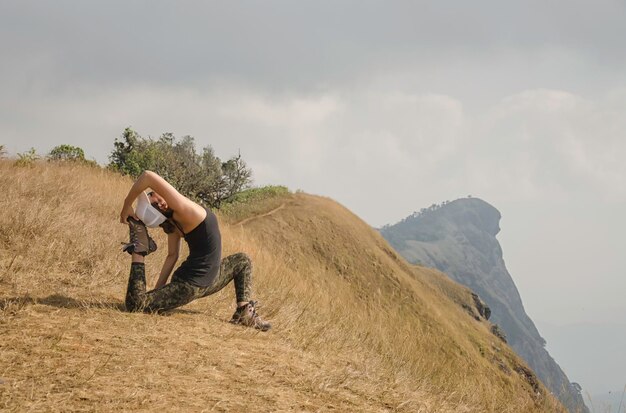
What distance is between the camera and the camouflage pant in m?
6.63

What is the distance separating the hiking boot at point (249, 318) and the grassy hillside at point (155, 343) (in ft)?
0.57

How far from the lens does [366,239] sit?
28.2 meters

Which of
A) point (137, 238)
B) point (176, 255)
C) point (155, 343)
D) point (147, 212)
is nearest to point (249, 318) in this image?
point (176, 255)

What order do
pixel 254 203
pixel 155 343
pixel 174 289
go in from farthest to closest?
pixel 254 203, pixel 174 289, pixel 155 343

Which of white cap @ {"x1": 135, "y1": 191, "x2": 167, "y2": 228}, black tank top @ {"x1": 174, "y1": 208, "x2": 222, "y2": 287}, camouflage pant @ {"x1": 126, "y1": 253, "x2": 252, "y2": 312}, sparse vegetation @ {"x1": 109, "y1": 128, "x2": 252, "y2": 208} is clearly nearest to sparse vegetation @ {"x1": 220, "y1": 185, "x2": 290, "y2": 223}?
sparse vegetation @ {"x1": 109, "y1": 128, "x2": 252, "y2": 208}

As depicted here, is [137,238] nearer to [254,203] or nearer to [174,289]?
[174,289]

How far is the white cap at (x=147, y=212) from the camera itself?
6.29 metres

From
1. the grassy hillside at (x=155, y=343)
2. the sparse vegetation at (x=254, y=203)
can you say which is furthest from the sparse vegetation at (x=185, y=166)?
the grassy hillside at (x=155, y=343)

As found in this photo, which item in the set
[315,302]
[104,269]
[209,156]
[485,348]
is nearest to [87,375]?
[104,269]

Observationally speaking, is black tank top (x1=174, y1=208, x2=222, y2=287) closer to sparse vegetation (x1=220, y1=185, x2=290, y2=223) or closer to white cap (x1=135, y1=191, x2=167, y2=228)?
white cap (x1=135, y1=191, x2=167, y2=228)

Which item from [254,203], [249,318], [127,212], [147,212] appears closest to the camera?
[147,212]

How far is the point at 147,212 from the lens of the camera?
6.30 metres

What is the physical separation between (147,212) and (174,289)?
3.73ft

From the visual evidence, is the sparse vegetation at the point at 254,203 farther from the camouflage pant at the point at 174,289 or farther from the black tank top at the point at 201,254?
the black tank top at the point at 201,254
